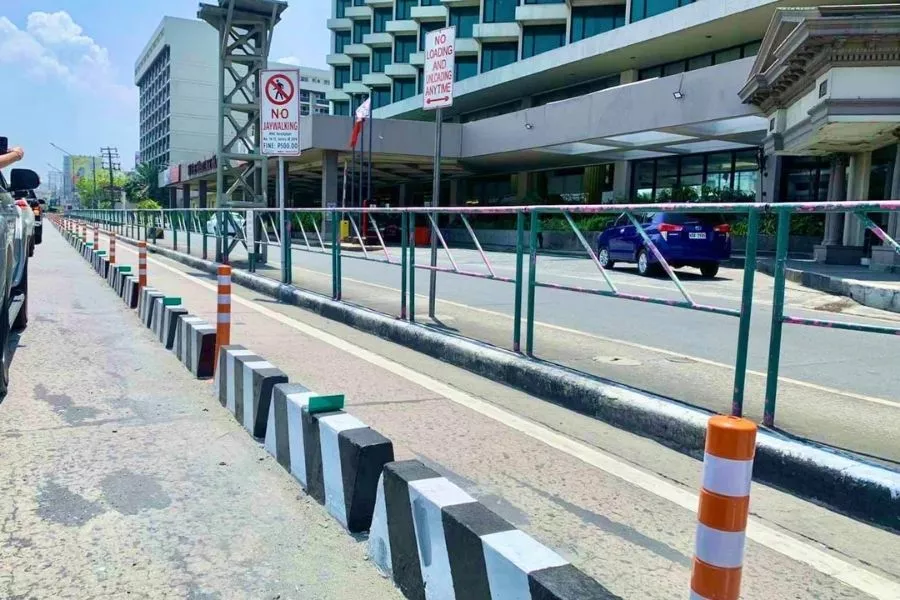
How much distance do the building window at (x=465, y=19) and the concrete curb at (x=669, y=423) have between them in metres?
45.4

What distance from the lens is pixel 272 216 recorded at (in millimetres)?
13875

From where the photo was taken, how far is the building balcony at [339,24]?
69938 mm

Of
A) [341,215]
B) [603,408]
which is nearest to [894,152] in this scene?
[341,215]

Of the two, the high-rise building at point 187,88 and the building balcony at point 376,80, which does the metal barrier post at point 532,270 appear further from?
the high-rise building at point 187,88

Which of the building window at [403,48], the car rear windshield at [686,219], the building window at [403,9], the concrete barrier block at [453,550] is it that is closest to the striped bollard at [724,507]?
the concrete barrier block at [453,550]

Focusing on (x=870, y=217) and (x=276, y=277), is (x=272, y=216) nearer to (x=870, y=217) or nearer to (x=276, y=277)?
(x=276, y=277)

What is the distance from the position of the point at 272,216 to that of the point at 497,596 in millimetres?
12231

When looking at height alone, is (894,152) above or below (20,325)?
above

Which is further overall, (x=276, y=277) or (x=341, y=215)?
(x=276, y=277)

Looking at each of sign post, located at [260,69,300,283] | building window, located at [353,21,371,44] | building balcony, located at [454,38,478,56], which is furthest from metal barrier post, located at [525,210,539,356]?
building window, located at [353,21,371,44]

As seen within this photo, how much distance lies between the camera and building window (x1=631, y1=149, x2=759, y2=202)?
91.3 ft

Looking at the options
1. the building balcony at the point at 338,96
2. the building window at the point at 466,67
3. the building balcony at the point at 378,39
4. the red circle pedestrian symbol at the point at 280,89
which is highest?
the building balcony at the point at 378,39

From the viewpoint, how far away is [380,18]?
65.6 m

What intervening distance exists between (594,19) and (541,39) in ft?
16.6
